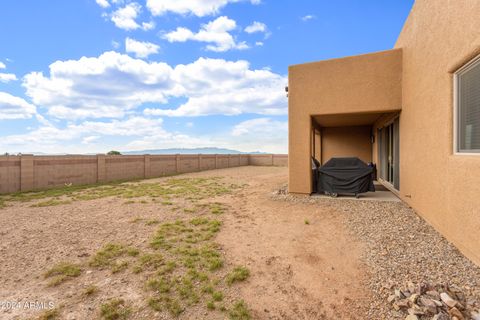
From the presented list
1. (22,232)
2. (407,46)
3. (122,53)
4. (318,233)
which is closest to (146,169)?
(122,53)

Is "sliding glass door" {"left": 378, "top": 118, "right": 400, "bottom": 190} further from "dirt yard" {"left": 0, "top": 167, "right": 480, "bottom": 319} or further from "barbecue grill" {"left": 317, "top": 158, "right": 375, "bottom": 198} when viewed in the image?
"dirt yard" {"left": 0, "top": 167, "right": 480, "bottom": 319}

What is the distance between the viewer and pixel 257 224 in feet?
16.0

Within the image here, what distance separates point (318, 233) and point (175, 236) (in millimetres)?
2747

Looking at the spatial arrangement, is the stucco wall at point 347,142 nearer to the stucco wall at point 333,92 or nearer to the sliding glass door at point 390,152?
the sliding glass door at point 390,152

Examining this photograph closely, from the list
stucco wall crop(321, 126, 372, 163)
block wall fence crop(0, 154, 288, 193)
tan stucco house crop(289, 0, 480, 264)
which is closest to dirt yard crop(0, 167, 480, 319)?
tan stucco house crop(289, 0, 480, 264)

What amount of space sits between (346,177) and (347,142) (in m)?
5.53

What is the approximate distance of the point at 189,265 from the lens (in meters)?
3.08

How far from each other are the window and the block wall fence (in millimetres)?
13962

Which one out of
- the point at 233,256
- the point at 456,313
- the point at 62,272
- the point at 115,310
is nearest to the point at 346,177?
the point at 233,256

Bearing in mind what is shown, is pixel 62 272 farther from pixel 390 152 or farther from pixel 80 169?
pixel 80 169

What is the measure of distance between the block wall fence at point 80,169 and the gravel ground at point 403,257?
12.4m

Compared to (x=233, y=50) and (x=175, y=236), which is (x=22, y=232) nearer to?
(x=175, y=236)

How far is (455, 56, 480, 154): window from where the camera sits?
117 inches

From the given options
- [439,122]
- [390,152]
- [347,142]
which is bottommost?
[390,152]
